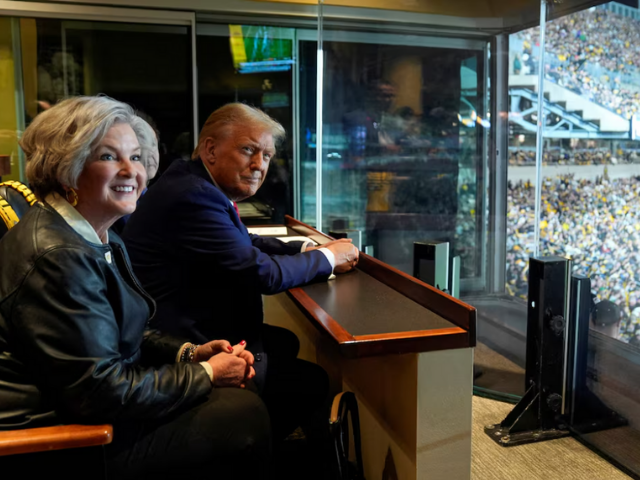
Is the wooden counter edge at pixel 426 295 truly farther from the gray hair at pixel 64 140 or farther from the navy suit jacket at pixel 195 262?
the gray hair at pixel 64 140

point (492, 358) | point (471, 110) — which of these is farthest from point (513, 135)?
point (492, 358)

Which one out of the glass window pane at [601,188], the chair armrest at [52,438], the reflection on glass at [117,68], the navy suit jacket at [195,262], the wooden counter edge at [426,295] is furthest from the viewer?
the reflection on glass at [117,68]

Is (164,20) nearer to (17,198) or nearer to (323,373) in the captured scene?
(17,198)

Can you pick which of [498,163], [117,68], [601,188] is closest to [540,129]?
[601,188]

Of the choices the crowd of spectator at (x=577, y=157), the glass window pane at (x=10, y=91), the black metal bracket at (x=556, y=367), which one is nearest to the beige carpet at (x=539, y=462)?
the black metal bracket at (x=556, y=367)

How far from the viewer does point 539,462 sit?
2162 mm

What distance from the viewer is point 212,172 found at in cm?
190

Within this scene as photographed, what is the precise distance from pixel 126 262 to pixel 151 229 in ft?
1.32

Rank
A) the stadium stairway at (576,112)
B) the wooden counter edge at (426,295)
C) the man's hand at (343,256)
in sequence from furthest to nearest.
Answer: the stadium stairway at (576,112)
the man's hand at (343,256)
the wooden counter edge at (426,295)

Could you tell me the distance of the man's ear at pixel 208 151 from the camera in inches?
74.1

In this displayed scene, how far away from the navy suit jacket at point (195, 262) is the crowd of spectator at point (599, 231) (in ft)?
5.68

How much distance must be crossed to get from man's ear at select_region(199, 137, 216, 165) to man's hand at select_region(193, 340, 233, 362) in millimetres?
632

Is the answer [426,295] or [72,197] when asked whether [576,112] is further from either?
[72,197]

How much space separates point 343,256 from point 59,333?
1.09 metres
